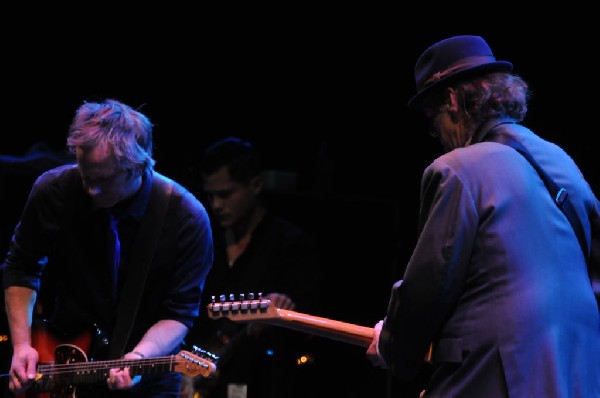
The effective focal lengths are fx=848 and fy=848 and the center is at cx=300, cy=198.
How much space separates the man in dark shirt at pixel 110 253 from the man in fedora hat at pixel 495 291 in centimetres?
153

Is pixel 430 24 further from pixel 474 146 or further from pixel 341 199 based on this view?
pixel 474 146

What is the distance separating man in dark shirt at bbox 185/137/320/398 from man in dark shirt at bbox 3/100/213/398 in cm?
156

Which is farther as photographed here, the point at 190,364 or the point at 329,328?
the point at 190,364

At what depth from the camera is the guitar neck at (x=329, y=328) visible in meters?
3.34

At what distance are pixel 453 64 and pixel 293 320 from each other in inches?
49.4

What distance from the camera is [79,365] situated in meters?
4.04

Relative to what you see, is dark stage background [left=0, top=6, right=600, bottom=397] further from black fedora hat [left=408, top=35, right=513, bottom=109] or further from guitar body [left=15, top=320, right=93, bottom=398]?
black fedora hat [left=408, top=35, right=513, bottom=109]

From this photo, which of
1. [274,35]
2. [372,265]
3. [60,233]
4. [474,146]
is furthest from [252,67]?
[474,146]

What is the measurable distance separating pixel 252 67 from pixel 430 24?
1430 millimetres

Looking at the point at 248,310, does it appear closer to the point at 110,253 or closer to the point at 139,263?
the point at 139,263

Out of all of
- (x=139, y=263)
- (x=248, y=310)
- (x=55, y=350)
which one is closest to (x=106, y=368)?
(x=55, y=350)

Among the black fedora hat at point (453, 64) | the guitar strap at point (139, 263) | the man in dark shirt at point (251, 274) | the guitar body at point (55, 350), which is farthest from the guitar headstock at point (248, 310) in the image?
the man in dark shirt at point (251, 274)

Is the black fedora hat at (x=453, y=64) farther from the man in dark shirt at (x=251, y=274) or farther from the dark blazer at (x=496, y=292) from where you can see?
the man in dark shirt at (x=251, y=274)

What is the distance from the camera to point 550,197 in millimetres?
2809
